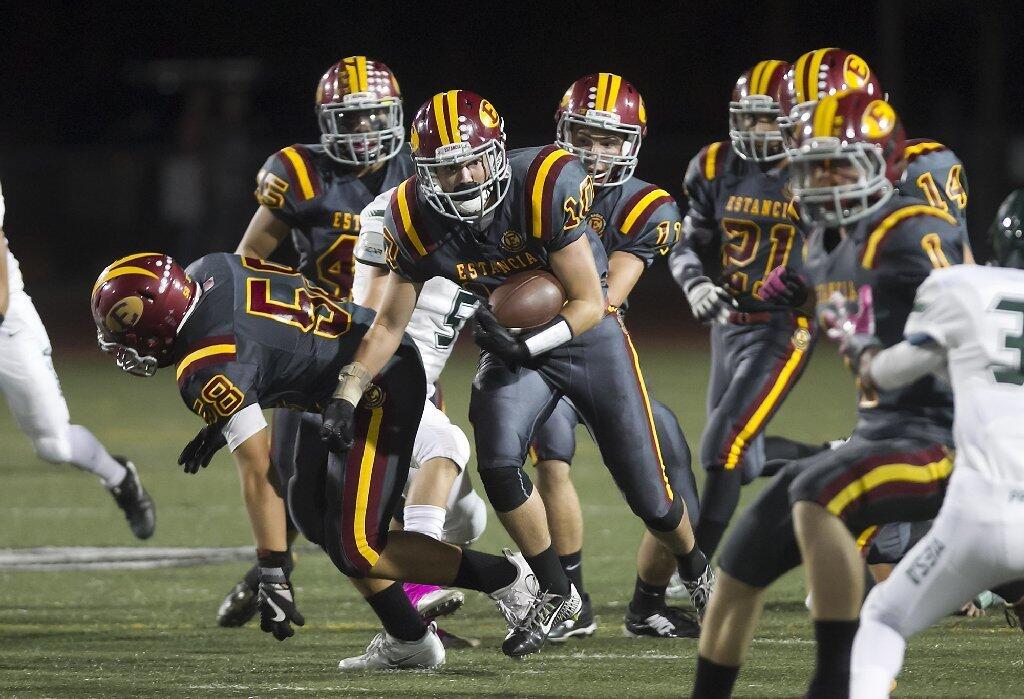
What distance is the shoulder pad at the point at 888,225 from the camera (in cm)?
326

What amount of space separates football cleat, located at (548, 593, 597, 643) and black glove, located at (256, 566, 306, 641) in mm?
738

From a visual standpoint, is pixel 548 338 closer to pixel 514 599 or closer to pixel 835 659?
pixel 514 599

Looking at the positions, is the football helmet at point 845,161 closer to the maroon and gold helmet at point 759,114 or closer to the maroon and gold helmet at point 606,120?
the maroon and gold helmet at point 606,120

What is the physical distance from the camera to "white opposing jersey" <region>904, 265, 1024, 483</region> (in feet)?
9.78

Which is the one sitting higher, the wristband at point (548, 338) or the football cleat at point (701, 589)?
the wristband at point (548, 338)

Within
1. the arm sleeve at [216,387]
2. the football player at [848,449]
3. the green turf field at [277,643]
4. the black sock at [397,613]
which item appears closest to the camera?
the football player at [848,449]

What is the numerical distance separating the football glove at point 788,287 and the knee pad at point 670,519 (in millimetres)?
756

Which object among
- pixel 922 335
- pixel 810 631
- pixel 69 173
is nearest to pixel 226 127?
pixel 69 173

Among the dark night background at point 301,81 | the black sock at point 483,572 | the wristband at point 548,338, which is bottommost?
the dark night background at point 301,81

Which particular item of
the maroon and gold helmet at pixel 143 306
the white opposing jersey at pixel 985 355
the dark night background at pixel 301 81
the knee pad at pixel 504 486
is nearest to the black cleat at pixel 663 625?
the knee pad at pixel 504 486

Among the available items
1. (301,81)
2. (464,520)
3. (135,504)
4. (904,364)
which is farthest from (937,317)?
(301,81)

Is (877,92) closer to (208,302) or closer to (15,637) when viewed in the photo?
(208,302)

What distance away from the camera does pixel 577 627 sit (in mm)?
4664

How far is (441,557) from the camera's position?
4.23m
